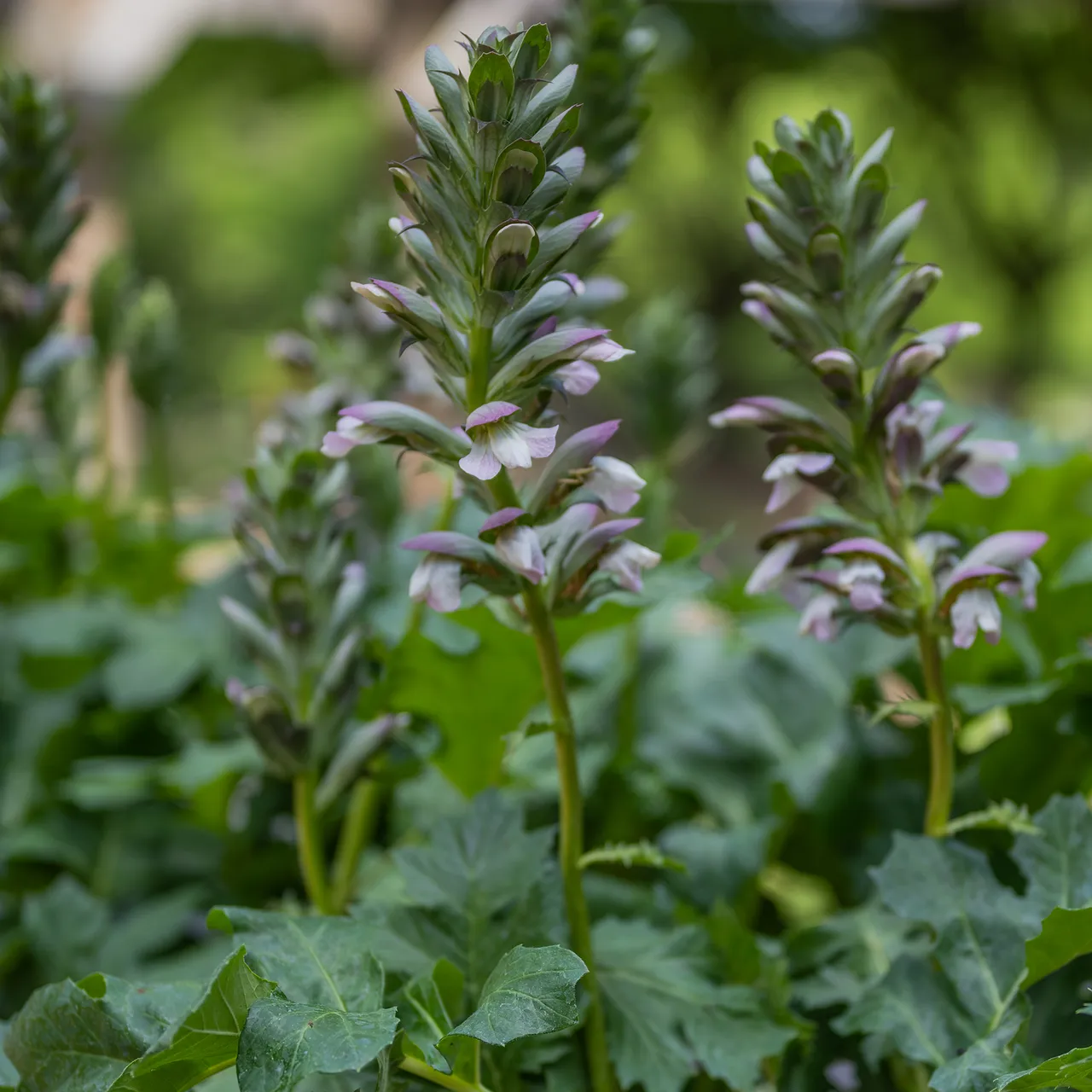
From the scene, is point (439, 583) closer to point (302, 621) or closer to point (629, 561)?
point (629, 561)

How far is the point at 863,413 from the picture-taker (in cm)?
86

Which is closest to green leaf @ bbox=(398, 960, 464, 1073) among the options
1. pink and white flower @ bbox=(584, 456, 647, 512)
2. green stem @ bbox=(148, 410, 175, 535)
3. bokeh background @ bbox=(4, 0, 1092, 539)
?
pink and white flower @ bbox=(584, 456, 647, 512)

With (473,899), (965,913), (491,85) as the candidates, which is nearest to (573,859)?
(473,899)

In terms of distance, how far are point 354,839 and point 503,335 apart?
2.01 feet

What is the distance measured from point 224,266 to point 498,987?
37.7 ft

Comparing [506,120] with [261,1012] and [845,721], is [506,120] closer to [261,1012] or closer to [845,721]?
[261,1012]

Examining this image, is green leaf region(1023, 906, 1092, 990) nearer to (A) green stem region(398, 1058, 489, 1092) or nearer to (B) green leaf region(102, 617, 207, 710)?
(A) green stem region(398, 1058, 489, 1092)

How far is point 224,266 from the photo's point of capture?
36.9 ft

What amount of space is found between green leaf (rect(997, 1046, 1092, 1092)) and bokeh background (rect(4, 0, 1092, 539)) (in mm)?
6833

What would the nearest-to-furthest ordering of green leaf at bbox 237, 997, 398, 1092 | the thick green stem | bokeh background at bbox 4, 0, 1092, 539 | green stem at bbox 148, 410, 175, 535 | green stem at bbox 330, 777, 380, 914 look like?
green leaf at bbox 237, 997, 398, 1092 < the thick green stem < green stem at bbox 330, 777, 380, 914 < green stem at bbox 148, 410, 175, 535 < bokeh background at bbox 4, 0, 1092, 539

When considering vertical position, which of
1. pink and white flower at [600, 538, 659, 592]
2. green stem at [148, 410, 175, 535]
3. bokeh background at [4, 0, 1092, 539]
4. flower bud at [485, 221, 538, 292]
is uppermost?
bokeh background at [4, 0, 1092, 539]

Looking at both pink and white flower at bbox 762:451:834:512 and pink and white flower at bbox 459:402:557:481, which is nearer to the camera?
pink and white flower at bbox 459:402:557:481

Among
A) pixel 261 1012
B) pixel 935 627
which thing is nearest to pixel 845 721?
pixel 935 627

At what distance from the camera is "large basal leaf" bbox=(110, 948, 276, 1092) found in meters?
0.67
